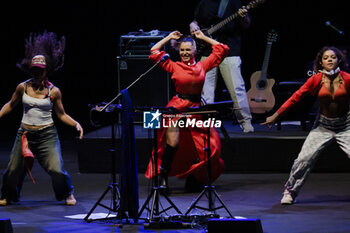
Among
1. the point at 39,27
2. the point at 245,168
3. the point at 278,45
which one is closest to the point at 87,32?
the point at 39,27

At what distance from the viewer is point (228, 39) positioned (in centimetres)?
915

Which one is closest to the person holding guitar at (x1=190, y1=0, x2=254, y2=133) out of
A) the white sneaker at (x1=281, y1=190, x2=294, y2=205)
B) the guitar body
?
the guitar body

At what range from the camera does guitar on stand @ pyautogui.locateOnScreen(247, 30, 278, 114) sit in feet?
33.6

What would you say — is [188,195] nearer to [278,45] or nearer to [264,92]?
[264,92]

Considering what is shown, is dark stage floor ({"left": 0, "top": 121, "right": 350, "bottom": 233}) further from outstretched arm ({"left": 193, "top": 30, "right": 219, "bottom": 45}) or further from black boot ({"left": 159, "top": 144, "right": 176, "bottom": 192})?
outstretched arm ({"left": 193, "top": 30, "right": 219, "bottom": 45})

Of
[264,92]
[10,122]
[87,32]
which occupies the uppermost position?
[87,32]

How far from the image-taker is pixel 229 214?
626cm

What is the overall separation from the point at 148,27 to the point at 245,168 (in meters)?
4.12

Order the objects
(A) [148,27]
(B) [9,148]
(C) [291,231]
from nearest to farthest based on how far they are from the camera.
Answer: (C) [291,231], (B) [9,148], (A) [148,27]

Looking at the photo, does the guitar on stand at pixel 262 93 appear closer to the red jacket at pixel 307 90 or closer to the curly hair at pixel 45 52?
the red jacket at pixel 307 90

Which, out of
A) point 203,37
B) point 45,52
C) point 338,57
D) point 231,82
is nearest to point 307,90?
point 338,57

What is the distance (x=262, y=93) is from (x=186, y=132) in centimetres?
293

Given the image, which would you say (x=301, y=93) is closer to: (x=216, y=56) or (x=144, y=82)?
(x=216, y=56)

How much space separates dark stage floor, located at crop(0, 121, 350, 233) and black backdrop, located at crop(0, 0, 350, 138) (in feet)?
8.68
